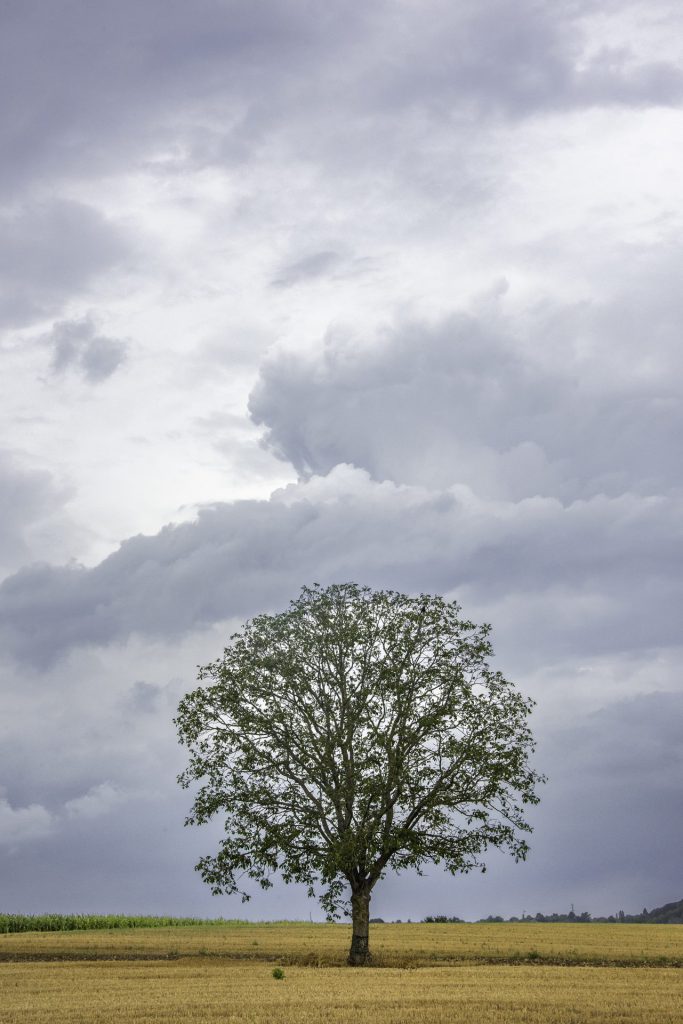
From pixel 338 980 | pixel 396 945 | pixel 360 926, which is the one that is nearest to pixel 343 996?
pixel 338 980

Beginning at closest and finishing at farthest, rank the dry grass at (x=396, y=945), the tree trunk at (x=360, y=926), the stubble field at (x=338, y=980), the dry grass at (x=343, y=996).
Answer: the dry grass at (x=343, y=996) < the stubble field at (x=338, y=980) < the tree trunk at (x=360, y=926) < the dry grass at (x=396, y=945)

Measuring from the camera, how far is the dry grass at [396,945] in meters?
53.2

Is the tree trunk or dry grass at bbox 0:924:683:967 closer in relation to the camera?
the tree trunk

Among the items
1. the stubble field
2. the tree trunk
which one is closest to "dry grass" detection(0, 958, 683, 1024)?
the stubble field

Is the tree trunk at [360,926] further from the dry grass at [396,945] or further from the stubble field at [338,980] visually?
the stubble field at [338,980]

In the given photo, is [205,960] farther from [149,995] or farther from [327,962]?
[149,995]

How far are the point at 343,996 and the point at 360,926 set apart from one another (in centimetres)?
1739

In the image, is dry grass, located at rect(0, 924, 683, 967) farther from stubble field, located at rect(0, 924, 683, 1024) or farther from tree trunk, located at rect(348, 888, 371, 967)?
tree trunk, located at rect(348, 888, 371, 967)

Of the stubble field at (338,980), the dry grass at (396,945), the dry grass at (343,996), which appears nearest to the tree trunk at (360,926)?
the dry grass at (396,945)

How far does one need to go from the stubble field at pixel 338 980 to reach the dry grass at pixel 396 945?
0.43 feet

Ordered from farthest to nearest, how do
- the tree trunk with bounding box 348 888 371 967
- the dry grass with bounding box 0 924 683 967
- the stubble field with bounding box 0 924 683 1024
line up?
1. the dry grass with bounding box 0 924 683 967
2. the tree trunk with bounding box 348 888 371 967
3. the stubble field with bounding box 0 924 683 1024

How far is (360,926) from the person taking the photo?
159 feet

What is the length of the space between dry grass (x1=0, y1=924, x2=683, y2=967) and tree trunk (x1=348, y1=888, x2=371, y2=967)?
86 cm

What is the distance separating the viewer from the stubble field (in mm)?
27922
